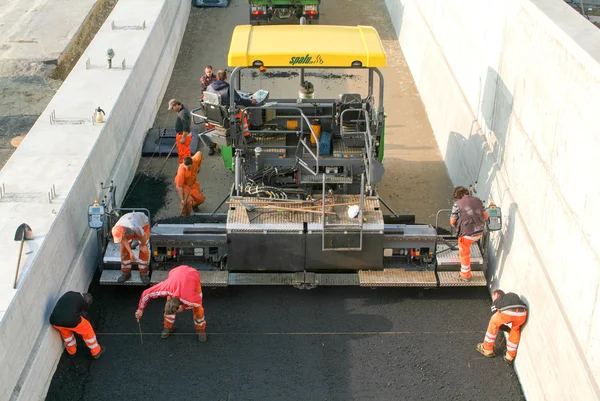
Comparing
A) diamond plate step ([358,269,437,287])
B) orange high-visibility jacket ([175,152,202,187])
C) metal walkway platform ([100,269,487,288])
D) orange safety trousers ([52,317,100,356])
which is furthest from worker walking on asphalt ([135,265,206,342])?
orange high-visibility jacket ([175,152,202,187])

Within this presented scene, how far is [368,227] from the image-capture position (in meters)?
8.37

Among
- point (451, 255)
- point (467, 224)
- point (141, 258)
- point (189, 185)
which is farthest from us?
point (189, 185)

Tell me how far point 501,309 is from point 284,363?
2307 millimetres

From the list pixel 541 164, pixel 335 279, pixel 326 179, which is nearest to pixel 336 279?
pixel 335 279

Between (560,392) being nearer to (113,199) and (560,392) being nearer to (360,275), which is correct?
(360,275)

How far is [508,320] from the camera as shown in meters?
7.46

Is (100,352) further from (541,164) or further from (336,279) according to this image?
(541,164)

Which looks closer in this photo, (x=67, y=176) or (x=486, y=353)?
(x=486, y=353)

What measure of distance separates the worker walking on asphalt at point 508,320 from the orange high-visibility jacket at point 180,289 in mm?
3098

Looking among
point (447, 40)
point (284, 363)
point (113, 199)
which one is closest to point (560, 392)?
point (284, 363)

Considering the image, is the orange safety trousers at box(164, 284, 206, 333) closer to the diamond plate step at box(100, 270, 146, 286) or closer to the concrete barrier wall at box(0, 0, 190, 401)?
the diamond plate step at box(100, 270, 146, 286)

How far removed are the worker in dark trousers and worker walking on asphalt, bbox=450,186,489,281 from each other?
13.7 ft

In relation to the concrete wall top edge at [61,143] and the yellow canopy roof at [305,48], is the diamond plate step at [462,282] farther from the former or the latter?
the concrete wall top edge at [61,143]

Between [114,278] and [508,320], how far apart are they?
14.3 feet
